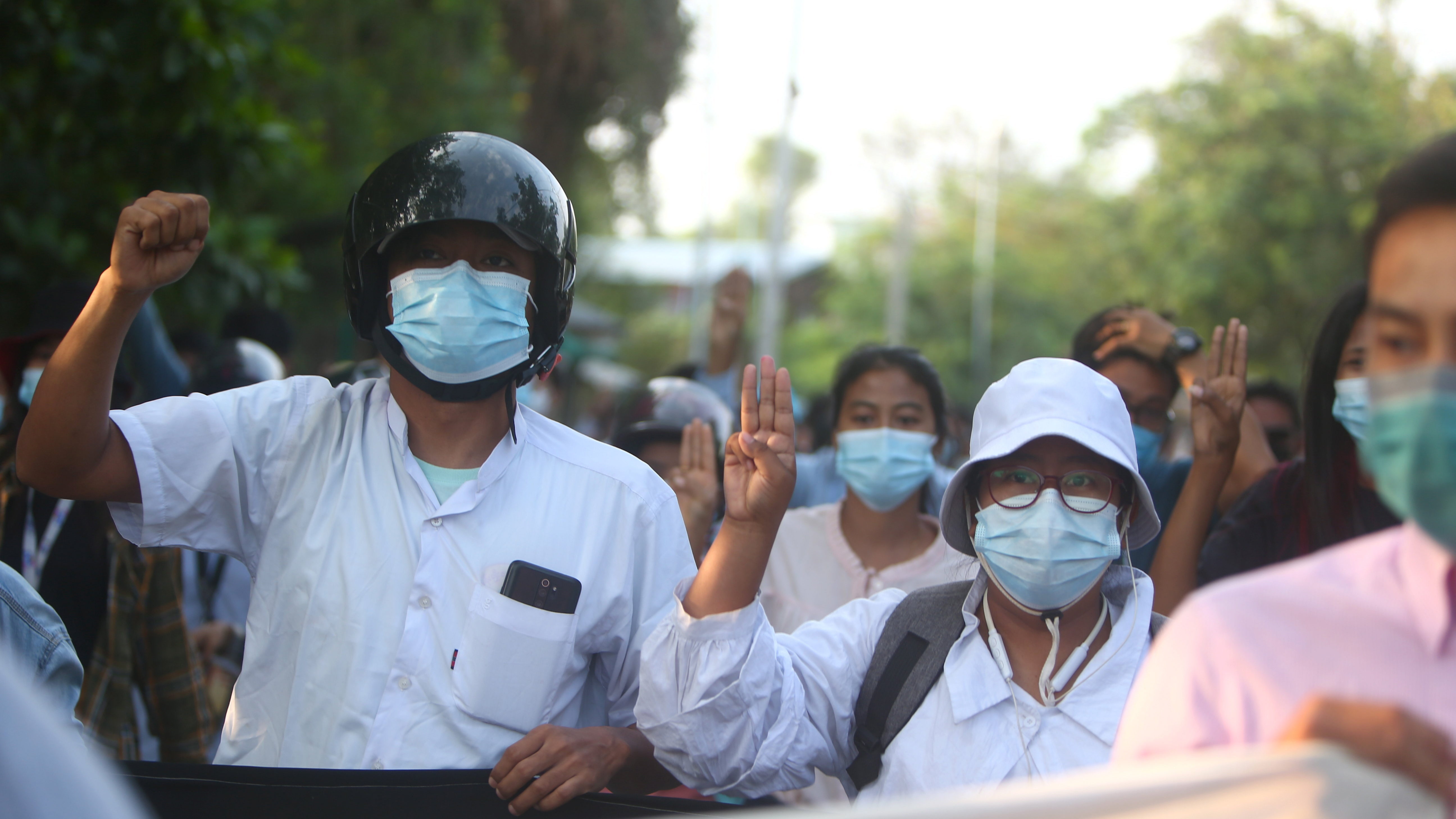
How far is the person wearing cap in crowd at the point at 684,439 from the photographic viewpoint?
3.77 meters

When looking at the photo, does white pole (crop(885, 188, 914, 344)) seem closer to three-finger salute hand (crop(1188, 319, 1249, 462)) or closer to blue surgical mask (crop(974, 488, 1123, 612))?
three-finger salute hand (crop(1188, 319, 1249, 462))

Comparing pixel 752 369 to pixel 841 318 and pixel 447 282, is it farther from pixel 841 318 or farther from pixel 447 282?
pixel 841 318

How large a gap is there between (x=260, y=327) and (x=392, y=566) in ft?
14.8

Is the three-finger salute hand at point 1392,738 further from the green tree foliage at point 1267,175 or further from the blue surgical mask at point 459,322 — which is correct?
the green tree foliage at point 1267,175

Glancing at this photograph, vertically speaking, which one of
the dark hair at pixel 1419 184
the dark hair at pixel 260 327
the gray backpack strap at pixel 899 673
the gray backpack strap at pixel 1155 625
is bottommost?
the gray backpack strap at pixel 899 673

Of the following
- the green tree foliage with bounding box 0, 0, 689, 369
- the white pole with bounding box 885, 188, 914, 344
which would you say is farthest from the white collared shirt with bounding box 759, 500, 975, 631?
the white pole with bounding box 885, 188, 914, 344

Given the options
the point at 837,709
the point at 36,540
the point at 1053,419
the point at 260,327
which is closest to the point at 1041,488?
the point at 1053,419

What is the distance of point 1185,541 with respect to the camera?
3354mm

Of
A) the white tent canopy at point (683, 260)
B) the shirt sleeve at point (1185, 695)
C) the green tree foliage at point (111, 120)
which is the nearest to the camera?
the shirt sleeve at point (1185, 695)

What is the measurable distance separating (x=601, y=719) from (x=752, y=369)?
905 millimetres

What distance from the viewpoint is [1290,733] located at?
1326mm

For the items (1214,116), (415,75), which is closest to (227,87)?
(415,75)

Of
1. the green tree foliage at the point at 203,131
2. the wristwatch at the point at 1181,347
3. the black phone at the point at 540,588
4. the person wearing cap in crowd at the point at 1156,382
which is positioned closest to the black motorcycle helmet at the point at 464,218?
the black phone at the point at 540,588

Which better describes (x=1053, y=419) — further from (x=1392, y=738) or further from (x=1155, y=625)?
(x=1392, y=738)
